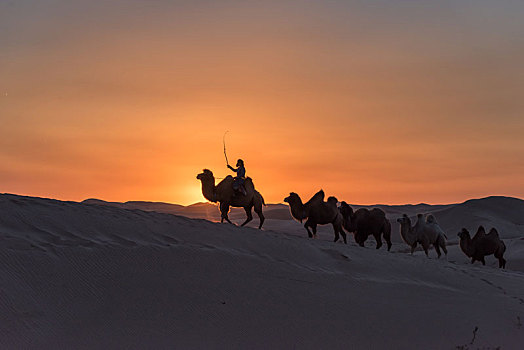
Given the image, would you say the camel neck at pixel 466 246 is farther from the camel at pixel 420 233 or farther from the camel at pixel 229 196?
the camel at pixel 229 196

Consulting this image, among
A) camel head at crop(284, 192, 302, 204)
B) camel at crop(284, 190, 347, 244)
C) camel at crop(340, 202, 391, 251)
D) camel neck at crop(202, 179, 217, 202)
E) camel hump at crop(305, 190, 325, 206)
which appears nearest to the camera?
camel neck at crop(202, 179, 217, 202)

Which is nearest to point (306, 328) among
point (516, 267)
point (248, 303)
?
point (248, 303)

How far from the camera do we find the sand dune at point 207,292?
24.3 feet

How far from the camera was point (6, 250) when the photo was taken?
8445mm

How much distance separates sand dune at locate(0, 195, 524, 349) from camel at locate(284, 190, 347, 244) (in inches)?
230

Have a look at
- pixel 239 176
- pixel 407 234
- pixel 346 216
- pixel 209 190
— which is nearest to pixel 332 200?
pixel 346 216

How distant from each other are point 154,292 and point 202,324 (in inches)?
37.6

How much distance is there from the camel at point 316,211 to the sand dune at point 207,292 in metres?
5.83

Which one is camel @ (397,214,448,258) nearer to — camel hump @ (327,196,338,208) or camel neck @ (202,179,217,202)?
camel hump @ (327,196,338,208)

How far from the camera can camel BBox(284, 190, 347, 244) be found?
1875 centimetres

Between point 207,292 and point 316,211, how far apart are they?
33.8 feet

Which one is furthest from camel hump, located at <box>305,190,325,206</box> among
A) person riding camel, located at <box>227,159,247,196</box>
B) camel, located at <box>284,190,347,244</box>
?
person riding camel, located at <box>227,159,247,196</box>

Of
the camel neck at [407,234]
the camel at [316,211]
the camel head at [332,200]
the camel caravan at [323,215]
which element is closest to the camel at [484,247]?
the camel caravan at [323,215]

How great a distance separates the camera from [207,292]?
874cm
